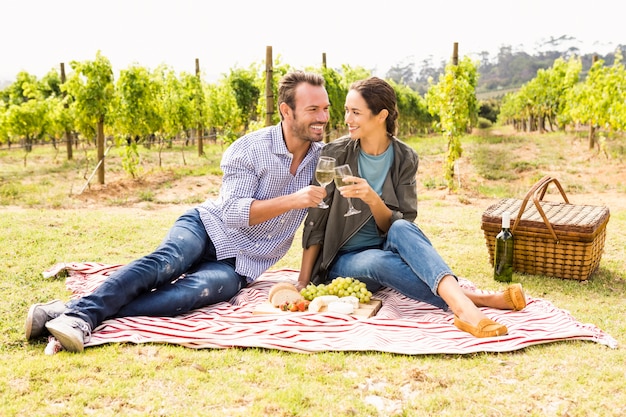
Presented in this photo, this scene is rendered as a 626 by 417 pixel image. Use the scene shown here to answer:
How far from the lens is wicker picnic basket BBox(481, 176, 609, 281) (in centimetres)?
495

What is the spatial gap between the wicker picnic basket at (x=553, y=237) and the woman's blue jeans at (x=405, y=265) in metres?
1.44

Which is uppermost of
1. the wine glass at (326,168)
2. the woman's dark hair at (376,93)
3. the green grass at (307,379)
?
the woman's dark hair at (376,93)

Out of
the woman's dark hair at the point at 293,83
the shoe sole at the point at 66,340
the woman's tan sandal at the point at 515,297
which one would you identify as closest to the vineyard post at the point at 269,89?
the woman's dark hair at the point at 293,83

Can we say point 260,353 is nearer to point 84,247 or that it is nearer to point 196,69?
point 84,247

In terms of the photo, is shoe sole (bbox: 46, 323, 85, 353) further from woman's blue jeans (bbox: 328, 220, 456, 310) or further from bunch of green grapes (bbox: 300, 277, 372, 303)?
woman's blue jeans (bbox: 328, 220, 456, 310)

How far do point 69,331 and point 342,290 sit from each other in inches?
67.1

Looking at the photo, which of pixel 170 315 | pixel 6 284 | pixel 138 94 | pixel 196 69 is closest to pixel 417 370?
pixel 170 315

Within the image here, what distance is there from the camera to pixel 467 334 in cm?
353

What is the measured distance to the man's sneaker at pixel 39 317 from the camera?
133 inches

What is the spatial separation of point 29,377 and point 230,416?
108cm

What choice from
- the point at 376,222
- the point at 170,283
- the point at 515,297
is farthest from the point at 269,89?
the point at 515,297

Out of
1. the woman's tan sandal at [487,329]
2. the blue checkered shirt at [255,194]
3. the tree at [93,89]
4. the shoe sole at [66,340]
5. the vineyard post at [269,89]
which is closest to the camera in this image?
the shoe sole at [66,340]

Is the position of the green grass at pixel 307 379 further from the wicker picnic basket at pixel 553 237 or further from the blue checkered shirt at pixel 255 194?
the blue checkered shirt at pixel 255 194

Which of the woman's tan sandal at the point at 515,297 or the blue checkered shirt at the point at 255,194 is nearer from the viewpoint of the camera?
the woman's tan sandal at the point at 515,297
